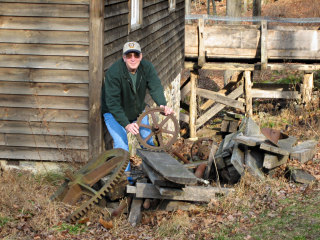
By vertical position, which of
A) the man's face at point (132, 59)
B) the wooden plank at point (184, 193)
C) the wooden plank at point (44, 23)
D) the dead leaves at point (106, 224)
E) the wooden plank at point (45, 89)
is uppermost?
the wooden plank at point (44, 23)

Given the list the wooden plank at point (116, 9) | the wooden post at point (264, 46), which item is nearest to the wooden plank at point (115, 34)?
the wooden plank at point (116, 9)

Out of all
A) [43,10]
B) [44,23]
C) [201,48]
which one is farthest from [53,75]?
[201,48]

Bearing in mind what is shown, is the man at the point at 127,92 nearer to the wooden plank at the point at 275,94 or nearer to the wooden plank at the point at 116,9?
the wooden plank at the point at 116,9

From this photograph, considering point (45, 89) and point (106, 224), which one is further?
point (45, 89)

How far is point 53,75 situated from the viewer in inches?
282

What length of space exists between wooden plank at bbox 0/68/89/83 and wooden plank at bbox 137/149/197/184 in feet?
4.38

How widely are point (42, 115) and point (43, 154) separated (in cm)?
58

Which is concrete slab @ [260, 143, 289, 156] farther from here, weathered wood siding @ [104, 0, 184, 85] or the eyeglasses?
weathered wood siding @ [104, 0, 184, 85]

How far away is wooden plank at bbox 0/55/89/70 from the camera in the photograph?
7.11 meters

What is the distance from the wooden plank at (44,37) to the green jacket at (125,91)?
0.61 meters

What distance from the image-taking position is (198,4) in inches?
1795

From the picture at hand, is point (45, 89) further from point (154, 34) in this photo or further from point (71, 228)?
point (154, 34)

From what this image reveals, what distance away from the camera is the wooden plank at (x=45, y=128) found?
7.30 metres

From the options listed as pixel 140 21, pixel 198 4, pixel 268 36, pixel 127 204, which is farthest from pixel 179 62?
pixel 198 4
